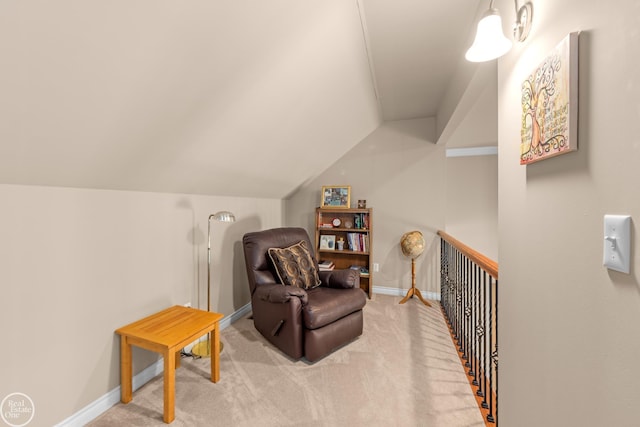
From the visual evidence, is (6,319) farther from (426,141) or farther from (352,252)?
(426,141)

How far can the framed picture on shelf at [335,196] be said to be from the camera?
3.94 metres

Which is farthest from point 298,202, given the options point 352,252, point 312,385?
Result: point 312,385

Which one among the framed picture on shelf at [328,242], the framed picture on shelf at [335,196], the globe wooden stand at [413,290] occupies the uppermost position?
the framed picture on shelf at [335,196]

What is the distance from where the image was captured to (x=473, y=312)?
2391 millimetres

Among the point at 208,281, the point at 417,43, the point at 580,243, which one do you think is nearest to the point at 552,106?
the point at 580,243

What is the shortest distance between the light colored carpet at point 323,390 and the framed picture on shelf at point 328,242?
1560 millimetres

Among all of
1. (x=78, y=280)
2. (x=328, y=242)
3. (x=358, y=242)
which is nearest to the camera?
(x=78, y=280)

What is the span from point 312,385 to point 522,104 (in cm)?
201

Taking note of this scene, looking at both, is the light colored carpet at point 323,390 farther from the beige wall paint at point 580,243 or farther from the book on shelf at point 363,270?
the book on shelf at point 363,270

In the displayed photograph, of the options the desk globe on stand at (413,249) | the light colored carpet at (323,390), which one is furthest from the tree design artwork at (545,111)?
the desk globe on stand at (413,249)

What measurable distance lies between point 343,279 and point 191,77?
207 cm

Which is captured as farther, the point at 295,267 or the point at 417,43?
the point at 295,267

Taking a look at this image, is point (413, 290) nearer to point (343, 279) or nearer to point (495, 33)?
point (343, 279)

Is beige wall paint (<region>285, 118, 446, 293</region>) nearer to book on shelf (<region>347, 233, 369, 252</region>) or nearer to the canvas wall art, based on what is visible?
book on shelf (<region>347, 233, 369, 252</region>)
